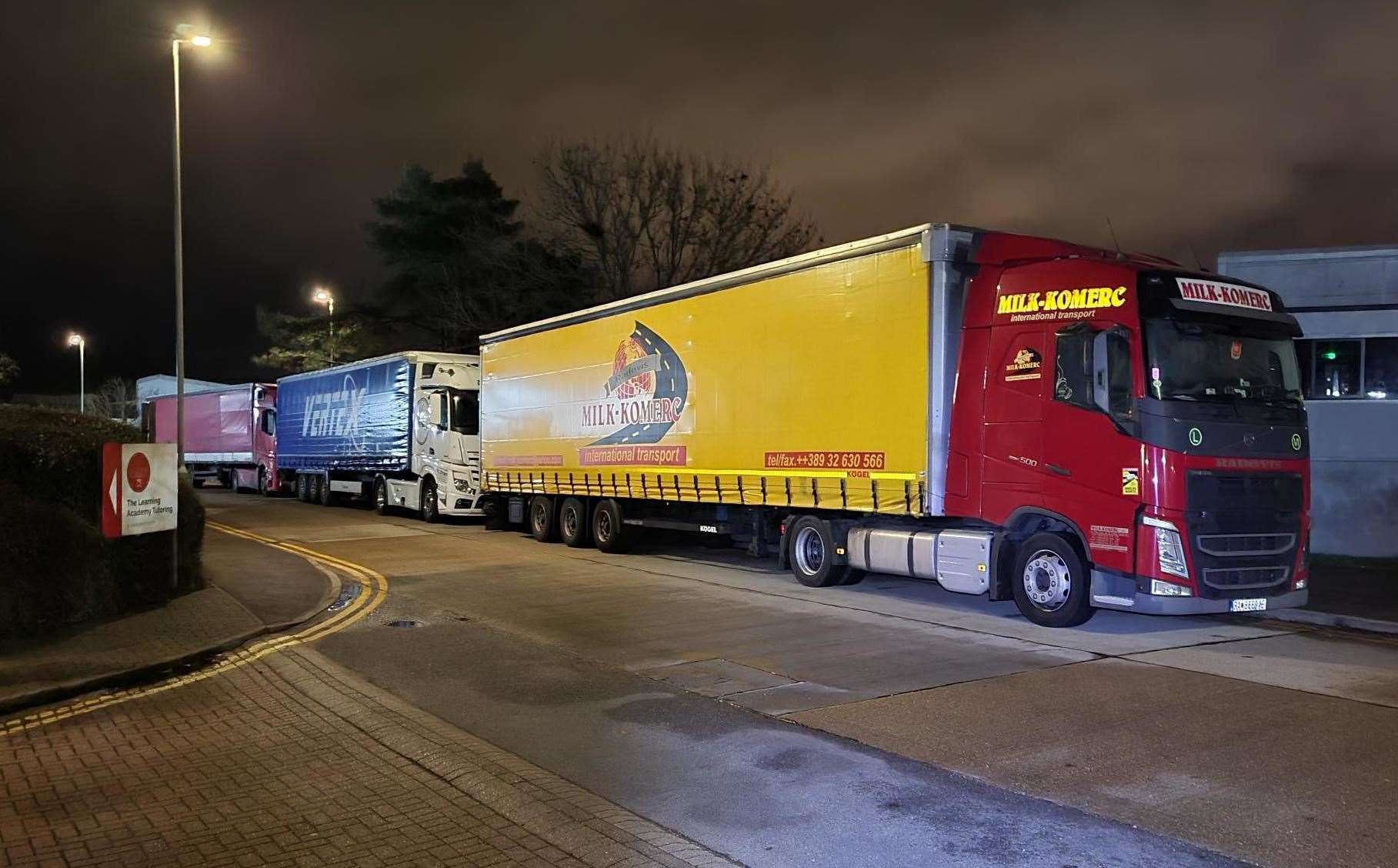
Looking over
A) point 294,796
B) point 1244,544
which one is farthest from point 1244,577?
point 294,796

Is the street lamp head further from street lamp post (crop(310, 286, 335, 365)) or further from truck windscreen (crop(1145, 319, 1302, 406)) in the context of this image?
street lamp post (crop(310, 286, 335, 365))

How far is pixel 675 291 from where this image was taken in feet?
51.9

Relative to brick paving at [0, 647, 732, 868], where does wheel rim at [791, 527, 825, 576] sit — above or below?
above

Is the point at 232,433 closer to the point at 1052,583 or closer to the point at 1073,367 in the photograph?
the point at 1052,583

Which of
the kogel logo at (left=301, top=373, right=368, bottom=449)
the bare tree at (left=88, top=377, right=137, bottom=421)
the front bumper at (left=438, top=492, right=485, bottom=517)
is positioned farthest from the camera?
the bare tree at (left=88, top=377, right=137, bottom=421)

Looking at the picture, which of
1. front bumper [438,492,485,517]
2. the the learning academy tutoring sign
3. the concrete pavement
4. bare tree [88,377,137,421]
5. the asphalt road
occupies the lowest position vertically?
the asphalt road

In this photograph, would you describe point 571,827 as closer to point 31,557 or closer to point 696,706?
point 696,706

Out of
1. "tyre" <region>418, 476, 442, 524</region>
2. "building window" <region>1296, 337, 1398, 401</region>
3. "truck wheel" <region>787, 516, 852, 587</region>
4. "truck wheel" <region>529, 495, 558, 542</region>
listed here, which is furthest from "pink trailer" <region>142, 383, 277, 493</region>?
"building window" <region>1296, 337, 1398, 401</region>

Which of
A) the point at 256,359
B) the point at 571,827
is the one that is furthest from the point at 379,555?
the point at 256,359

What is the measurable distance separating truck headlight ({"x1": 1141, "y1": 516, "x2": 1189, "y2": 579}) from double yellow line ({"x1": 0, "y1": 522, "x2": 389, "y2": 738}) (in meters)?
8.05

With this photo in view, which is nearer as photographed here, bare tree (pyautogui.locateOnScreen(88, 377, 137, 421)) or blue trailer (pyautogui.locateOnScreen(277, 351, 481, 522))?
blue trailer (pyautogui.locateOnScreen(277, 351, 481, 522))

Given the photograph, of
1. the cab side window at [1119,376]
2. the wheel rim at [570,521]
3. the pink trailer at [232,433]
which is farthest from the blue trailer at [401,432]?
the cab side window at [1119,376]

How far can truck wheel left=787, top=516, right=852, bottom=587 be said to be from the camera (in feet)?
44.1

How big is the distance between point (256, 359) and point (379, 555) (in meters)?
36.7
